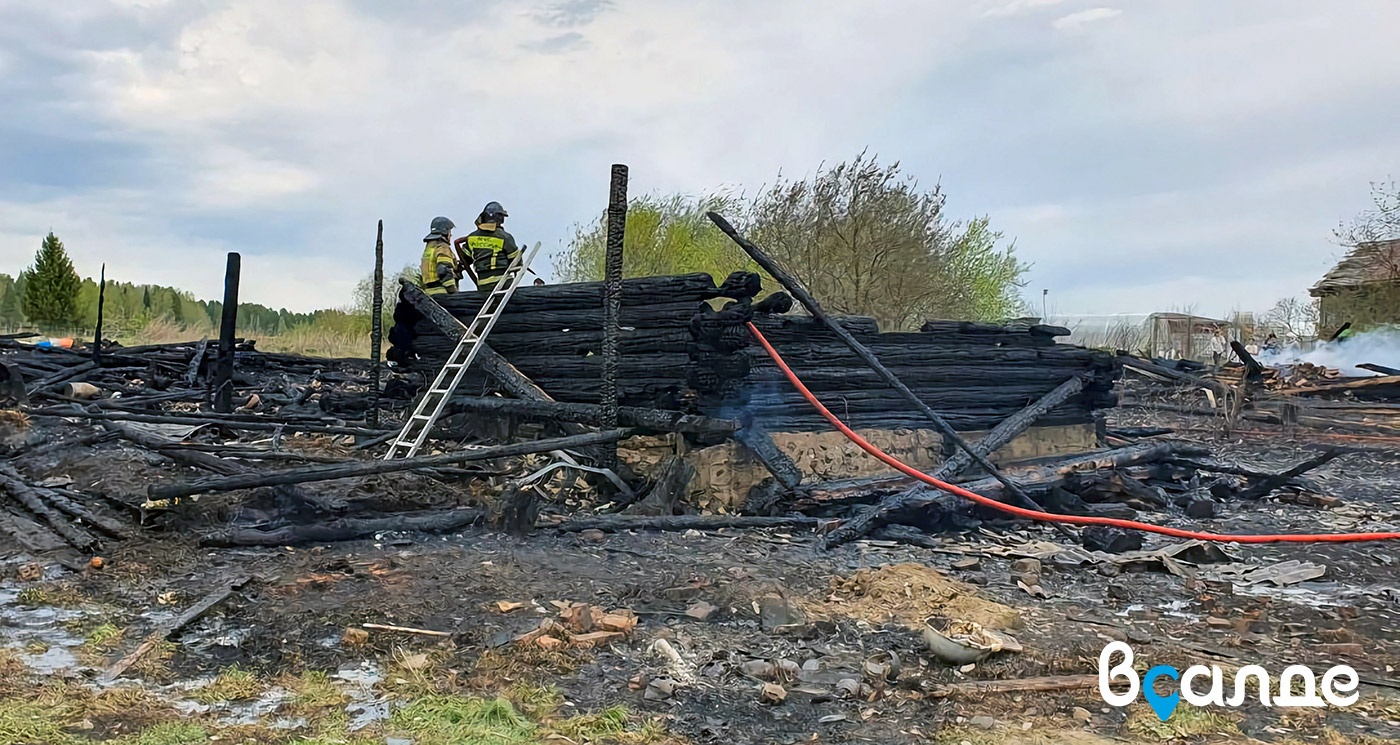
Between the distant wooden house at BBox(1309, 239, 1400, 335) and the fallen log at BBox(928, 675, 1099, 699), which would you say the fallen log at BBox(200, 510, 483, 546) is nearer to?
the fallen log at BBox(928, 675, 1099, 699)

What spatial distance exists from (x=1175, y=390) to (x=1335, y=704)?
16.9 m

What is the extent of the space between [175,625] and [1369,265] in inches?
1268

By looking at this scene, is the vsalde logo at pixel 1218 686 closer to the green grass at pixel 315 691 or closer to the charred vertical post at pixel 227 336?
the green grass at pixel 315 691

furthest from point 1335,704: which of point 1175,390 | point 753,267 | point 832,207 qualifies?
point 753,267

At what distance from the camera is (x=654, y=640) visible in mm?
4848

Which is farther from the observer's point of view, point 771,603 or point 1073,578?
point 1073,578

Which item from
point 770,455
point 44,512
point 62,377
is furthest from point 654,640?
point 62,377

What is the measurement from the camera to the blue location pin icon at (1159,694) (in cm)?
401

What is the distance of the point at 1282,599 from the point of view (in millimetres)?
6027

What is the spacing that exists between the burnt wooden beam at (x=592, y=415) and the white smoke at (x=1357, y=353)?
22.1 m

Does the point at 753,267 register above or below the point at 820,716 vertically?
above

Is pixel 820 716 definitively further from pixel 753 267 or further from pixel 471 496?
pixel 753 267

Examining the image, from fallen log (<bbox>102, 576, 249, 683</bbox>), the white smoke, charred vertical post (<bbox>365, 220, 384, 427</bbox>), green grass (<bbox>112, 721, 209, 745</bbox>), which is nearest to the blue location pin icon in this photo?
green grass (<bbox>112, 721, 209, 745</bbox>)

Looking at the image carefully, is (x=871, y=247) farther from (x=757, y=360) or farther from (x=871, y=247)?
(x=757, y=360)
